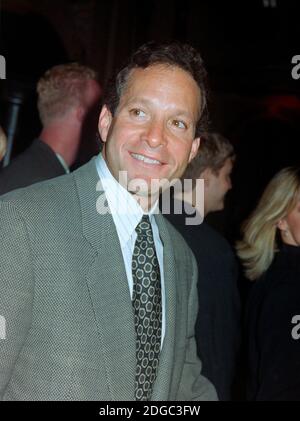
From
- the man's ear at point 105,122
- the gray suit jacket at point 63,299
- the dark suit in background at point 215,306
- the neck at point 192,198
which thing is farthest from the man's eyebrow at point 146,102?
the neck at point 192,198

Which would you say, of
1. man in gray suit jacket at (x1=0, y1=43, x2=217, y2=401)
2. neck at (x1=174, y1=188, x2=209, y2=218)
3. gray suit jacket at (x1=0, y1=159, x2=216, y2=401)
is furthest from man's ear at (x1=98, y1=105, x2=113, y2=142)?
neck at (x1=174, y1=188, x2=209, y2=218)

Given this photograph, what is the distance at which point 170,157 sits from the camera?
5.14 feet

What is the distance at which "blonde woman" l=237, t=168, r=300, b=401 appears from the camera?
7.30 feet

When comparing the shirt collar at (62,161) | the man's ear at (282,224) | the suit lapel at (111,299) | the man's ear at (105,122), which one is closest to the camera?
the suit lapel at (111,299)

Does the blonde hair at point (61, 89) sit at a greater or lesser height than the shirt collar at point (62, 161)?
greater

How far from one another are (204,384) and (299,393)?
2.08ft

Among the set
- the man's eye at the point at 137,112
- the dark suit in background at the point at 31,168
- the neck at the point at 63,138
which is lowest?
the dark suit in background at the point at 31,168

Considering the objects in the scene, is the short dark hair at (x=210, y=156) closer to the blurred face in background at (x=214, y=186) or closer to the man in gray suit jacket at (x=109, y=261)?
the blurred face in background at (x=214, y=186)

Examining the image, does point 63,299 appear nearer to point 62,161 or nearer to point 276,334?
point 276,334

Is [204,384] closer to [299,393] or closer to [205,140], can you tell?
[299,393]

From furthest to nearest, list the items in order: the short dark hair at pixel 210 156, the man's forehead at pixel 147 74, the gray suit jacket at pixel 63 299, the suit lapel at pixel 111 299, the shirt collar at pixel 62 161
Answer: the shirt collar at pixel 62 161, the short dark hair at pixel 210 156, the man's forehead at pixel 147 74, the suit lapel at pixel 111 299, the gray suit jacket at pixel 63 299

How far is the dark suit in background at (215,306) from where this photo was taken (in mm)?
2453

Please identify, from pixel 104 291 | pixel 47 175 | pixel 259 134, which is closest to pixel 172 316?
pixel 104 291

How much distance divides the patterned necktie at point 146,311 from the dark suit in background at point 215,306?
3.03 feet
